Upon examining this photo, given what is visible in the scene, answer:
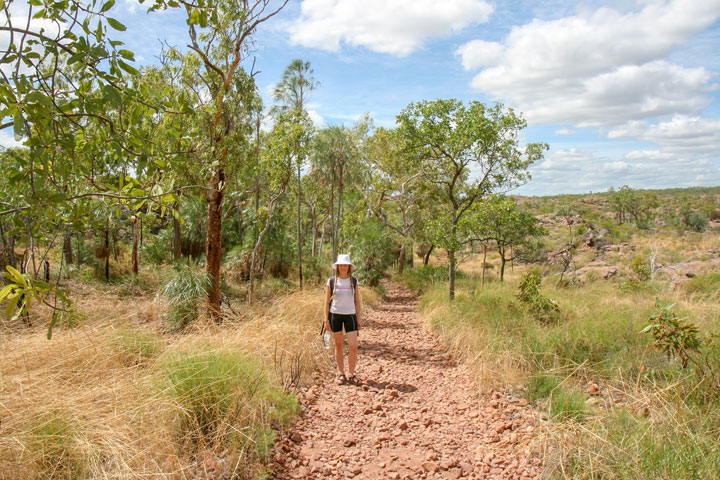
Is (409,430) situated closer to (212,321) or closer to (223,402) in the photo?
(223,402)

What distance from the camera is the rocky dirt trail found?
12.3 ft

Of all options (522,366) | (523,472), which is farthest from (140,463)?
(522,366)

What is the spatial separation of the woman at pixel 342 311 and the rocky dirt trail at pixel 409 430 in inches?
15.7

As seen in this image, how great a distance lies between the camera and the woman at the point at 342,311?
19.1 feet

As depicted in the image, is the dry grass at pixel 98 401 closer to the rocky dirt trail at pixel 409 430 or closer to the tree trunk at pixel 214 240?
the rocky dirt trail at pixel 409 430

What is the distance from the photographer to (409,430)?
454 centimetres

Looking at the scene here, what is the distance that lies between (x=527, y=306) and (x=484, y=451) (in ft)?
15.6

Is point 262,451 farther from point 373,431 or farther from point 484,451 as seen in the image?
point 484,451

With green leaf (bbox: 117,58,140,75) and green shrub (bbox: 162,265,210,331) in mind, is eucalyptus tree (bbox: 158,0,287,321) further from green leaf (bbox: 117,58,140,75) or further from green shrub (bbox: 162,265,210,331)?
green leaf (bbox: 117,58,140,75)

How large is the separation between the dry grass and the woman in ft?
1.82

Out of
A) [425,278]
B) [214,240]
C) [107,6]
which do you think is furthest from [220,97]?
[425,278]

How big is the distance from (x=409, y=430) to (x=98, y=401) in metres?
2.80

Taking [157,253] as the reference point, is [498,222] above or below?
above

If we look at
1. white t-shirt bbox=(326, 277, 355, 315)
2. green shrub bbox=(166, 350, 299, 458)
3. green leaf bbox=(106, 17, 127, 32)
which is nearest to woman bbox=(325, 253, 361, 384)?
white t-shirt bbox=(326, 277, 355, 315)
